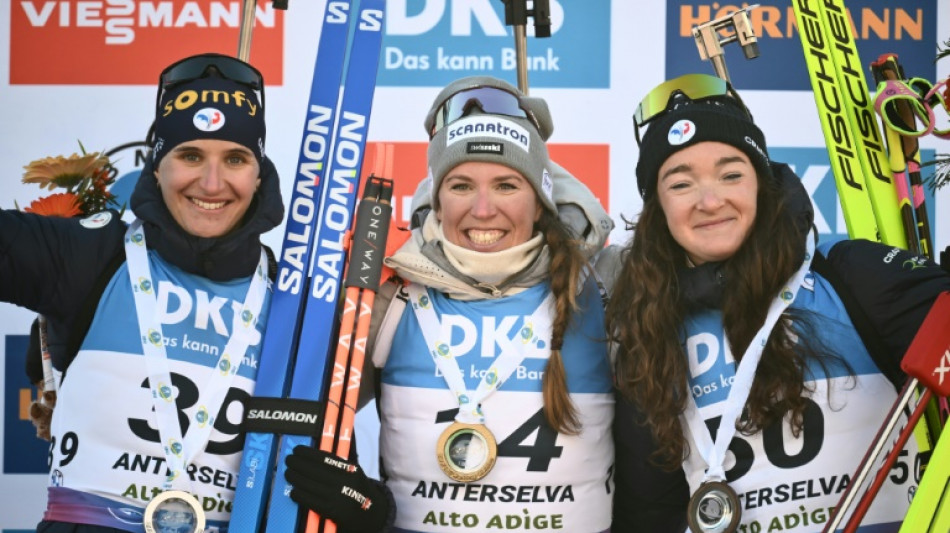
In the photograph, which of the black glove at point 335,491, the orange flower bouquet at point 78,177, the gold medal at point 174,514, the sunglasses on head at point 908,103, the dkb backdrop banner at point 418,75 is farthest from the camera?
the dkb backdrop banner at point 418,75

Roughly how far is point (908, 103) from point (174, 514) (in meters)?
2.00

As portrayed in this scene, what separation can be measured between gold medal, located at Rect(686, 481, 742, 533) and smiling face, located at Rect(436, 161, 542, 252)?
73cm

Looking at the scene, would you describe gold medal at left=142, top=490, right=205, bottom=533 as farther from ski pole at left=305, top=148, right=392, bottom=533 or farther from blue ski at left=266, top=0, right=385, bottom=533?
ski pole at left=305, top=148, right=392, bottom=533

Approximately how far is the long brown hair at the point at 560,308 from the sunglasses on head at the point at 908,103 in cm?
85

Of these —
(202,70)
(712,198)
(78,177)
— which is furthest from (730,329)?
(78,177)

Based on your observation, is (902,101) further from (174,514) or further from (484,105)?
(174,514)

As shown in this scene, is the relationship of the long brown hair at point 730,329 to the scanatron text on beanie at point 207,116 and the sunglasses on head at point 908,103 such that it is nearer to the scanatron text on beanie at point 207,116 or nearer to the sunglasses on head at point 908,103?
the sunglasses on head at point 908,103

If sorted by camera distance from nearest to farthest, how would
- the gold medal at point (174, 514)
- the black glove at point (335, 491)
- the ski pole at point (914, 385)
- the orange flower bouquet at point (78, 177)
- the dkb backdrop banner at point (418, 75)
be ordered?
the ski pole at point (914, 385)
the gold medal at point (174, 514)
the black glove at point (335, 491)
the orange flower bouquet at point (78, 177)
the dkb backdrop banner at point (418, 75)

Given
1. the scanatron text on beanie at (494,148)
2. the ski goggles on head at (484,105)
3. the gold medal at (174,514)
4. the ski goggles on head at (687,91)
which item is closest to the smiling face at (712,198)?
the ski goggles on head at (687,91)

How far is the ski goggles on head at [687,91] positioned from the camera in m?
2.69

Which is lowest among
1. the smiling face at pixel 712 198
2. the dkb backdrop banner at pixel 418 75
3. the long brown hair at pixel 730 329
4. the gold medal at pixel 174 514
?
the gold medal at pixel 174 514

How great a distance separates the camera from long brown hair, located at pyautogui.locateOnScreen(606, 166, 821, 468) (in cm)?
246

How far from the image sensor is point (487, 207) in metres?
2.71

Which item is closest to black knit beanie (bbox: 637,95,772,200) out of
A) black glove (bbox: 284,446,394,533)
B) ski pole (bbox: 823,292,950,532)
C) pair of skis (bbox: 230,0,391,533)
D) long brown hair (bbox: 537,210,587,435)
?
long brown hair (bbox: 537,210,587,435)
